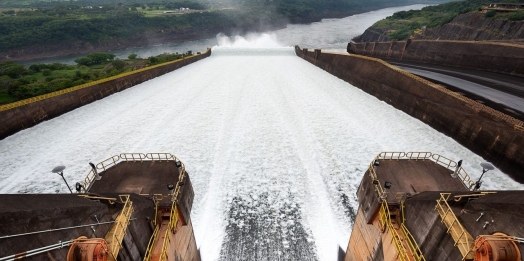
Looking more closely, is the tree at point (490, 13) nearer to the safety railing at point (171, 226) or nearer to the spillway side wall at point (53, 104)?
the spillway side wall at point (53, 104)

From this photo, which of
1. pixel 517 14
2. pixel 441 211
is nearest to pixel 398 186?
pixel 441 211

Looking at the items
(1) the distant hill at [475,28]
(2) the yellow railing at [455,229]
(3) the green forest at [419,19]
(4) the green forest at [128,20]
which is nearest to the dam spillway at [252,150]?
(2) the yellow railing at [455,229]

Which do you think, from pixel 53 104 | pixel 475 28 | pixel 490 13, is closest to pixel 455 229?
pixel 53 104

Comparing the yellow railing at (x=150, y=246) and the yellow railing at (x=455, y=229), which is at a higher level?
the yellow railing at (x=455, y=229)

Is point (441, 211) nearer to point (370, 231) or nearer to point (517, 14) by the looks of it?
point (370, 231)

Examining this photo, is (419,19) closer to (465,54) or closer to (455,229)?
(465,54)
